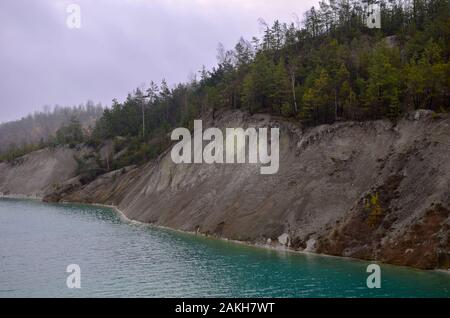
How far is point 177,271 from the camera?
3444 cm

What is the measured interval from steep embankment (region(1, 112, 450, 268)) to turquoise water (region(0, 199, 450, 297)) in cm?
230

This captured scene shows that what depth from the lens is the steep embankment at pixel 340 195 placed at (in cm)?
3597

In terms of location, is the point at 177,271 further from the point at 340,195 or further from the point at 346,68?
the point at 346,68

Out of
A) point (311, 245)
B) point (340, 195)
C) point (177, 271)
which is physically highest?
point (340, 195)

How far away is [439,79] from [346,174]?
13.2m

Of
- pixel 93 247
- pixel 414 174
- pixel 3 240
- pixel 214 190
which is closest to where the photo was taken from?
pixel 414 174

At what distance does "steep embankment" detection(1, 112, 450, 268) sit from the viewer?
3597 cm

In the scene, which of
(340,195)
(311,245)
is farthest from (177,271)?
(340,195)

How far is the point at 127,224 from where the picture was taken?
2425 inches

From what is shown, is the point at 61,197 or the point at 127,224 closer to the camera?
the point at 127,224

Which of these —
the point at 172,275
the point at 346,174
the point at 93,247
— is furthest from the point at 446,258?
the point at 93,247

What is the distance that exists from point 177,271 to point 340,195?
56.8 ft

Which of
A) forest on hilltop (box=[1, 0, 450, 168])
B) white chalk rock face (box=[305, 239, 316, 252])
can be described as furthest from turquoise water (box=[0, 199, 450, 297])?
forest on hilltop (box=[1, 0, 450, 168])
